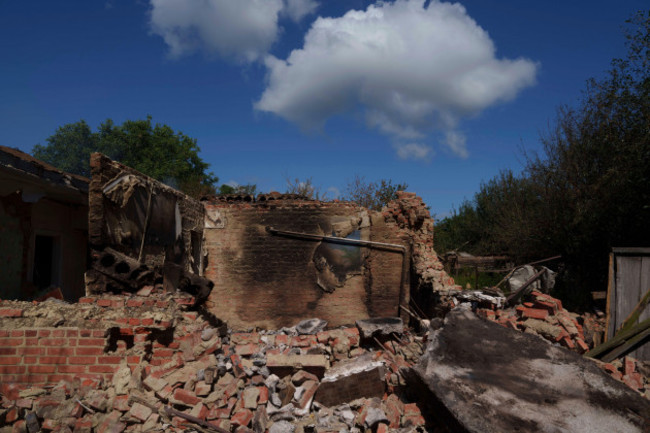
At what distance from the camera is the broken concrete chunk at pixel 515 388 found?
311 cm

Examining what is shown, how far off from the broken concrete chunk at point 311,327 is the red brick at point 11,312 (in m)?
4.26

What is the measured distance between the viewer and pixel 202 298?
5066 mm

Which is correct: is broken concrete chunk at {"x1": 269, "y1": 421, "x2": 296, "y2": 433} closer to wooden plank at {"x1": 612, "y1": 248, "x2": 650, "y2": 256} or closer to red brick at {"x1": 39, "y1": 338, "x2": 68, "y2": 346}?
red brick at {"x1": 39, "y1": 338, "x2": 68, "y2": 346}

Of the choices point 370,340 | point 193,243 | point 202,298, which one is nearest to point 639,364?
point 370,340

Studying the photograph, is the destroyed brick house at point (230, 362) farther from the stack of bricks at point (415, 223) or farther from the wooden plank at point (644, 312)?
the stack of bricks at point (415, 223)

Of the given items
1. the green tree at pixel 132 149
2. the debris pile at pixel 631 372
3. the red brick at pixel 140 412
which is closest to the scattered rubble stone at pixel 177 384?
the red brick at pixel 140 412

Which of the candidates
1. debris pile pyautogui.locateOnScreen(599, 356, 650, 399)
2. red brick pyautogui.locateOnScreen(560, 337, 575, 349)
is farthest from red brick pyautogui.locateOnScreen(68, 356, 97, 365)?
debris pile pyautogui.locateOnScreen(599, 356, 650, 399)

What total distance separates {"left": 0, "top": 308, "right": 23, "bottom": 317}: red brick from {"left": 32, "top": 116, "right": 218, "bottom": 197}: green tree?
20.5 meters

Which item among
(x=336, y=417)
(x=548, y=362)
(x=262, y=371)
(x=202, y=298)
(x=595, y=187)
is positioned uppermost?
(x=595, y=187)

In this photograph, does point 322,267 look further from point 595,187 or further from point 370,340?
point 595,187

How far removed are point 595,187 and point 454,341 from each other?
23.9 ft

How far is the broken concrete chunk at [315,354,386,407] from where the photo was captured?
14.1 feet

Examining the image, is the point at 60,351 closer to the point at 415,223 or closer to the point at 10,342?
the point at 10,342

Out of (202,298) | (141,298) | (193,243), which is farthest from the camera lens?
(193,243)
